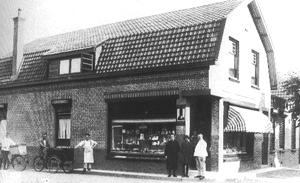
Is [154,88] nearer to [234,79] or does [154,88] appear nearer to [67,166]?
[234,79]

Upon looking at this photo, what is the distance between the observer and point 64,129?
21.3 meters

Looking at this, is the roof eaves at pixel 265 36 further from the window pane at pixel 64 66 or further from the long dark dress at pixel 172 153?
the window pane at pixel 64 66

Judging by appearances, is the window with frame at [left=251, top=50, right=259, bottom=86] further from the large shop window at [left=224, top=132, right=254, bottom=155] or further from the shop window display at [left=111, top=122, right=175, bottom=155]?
the shop window display at [left=111, top=122, right=175, bottom=155]

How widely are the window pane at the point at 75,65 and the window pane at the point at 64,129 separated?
8.05ft

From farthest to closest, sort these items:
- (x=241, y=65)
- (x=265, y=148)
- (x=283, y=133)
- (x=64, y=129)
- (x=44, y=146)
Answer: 1. (x=283, y=133)
2. (x=265, y=148)
3. (x=64, y=129)
4. (x=44, y=146)
5. (x=241, y=65)

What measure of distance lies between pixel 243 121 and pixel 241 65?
2786 mm

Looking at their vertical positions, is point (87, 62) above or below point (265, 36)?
below

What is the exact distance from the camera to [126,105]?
1908 cm

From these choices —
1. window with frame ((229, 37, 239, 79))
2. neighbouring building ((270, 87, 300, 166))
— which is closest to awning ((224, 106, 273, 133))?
window with frame ((229, 37, 239, 79))

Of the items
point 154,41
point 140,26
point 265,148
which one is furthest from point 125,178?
point 265,148

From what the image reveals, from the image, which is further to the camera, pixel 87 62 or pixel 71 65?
pixel 71 65

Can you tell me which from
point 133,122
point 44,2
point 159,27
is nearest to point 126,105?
point 133,122

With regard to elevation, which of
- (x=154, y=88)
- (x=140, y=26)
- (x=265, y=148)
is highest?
(x=140, y=26)

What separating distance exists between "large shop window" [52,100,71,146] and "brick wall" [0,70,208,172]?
24 cm
